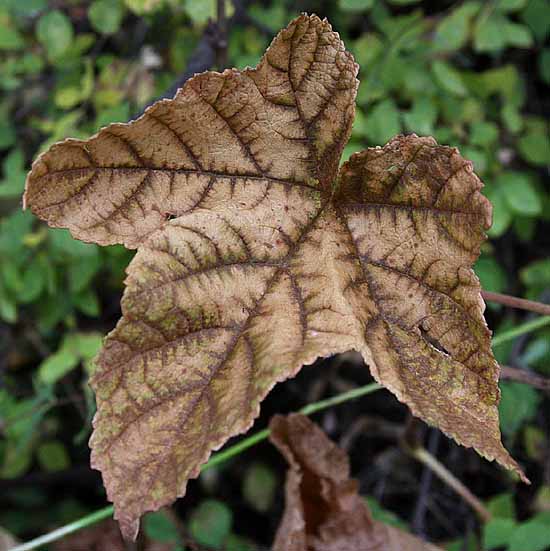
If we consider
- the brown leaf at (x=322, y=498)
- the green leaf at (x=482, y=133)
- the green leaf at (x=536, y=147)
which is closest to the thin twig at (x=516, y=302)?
the brown leaf at (x=322, y=498)

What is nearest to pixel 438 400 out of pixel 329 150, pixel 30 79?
pixel 329 150

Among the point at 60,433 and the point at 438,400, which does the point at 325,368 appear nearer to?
the point at 60,433

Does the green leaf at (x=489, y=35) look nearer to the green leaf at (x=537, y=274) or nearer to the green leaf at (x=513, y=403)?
the green leaf at (x=537, y=274)

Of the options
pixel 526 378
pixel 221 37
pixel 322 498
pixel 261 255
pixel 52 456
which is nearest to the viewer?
pixel 261 255

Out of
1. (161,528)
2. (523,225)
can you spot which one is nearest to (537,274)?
(523,225)

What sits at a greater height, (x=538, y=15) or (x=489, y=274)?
(x=538, y=15)

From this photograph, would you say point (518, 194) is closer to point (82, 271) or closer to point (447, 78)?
point (447, 78)

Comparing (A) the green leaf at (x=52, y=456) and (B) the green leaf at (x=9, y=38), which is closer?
(B) the green leaf at (x=9, y=38)

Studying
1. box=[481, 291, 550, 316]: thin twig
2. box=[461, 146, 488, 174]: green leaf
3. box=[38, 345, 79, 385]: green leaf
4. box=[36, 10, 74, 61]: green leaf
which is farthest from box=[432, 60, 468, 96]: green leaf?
box=[38, 345, 79, 385]: green leaf
